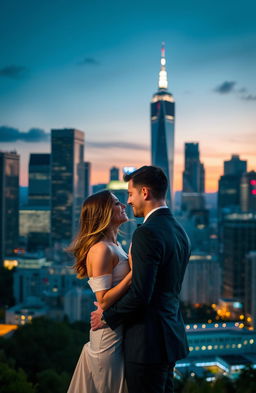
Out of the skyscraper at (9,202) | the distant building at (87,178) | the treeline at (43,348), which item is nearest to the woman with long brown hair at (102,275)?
the treeline at (43,348)

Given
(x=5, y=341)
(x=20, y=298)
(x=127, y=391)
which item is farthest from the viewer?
(x=20, y=298)

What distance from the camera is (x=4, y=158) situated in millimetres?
45156

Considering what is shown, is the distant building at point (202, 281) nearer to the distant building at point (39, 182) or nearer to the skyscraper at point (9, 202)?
the skyscraper at point (9, 202)

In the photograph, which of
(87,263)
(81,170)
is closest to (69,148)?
(81,170)

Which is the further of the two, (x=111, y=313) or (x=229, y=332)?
(x=229, y=332)

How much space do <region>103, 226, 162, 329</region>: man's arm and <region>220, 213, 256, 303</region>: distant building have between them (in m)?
26.8

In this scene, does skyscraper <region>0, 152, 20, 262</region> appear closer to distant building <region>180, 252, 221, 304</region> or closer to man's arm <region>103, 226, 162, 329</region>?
distant building <region>180, 252, 221, 304</region>

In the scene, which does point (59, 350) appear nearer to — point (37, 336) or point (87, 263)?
point (37, 336)

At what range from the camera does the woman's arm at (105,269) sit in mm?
1400

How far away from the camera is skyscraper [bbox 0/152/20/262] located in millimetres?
40656

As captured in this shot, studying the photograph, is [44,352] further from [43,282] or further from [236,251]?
[236,251]

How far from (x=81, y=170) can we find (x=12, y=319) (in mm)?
34759

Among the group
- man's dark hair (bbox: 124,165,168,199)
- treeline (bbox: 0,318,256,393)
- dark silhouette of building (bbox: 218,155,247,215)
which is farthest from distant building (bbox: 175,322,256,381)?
dark silhouette of building (bbox: 218,155,247,215)

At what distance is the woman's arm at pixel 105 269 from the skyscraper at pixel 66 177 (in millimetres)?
45825
